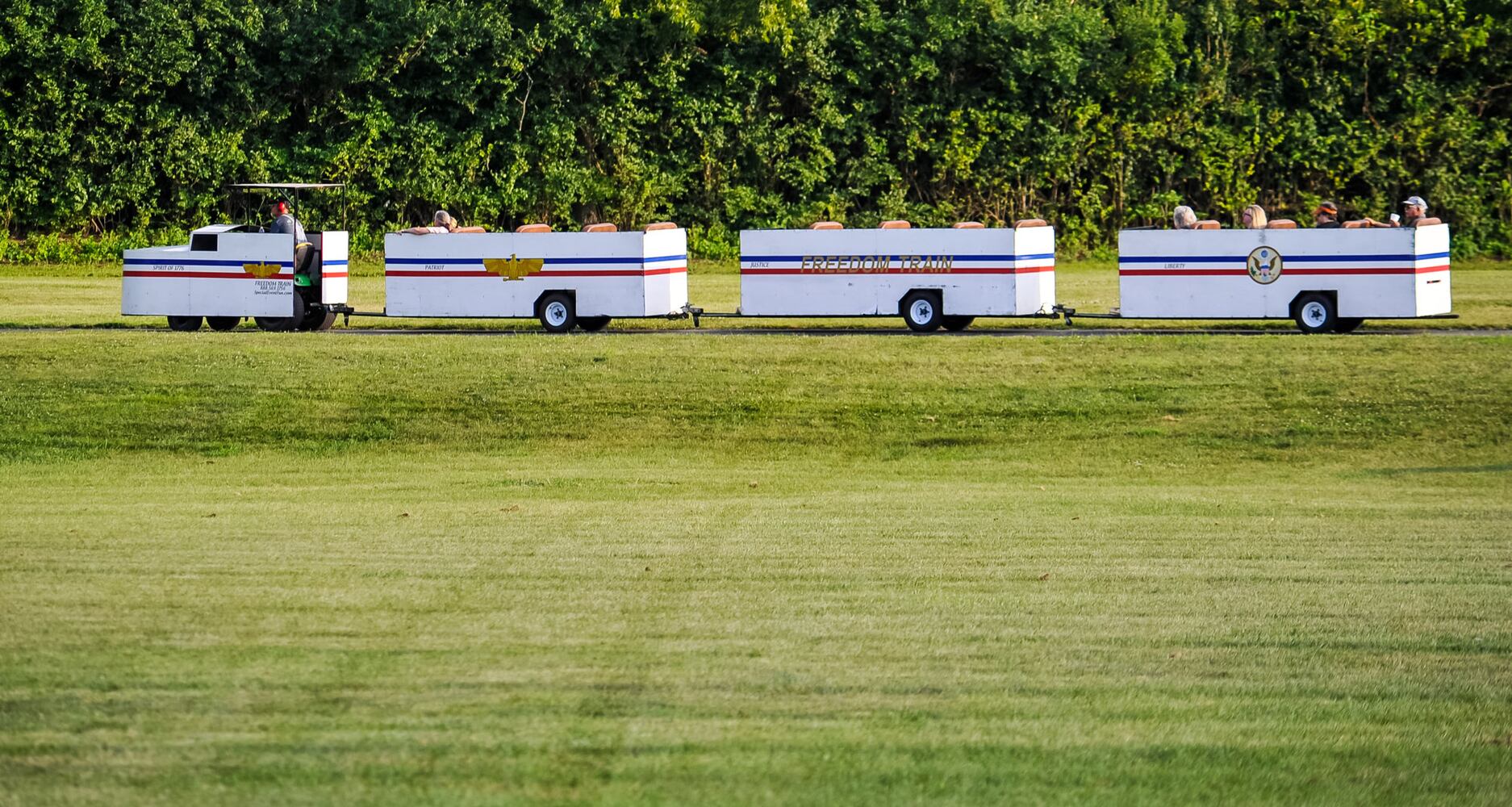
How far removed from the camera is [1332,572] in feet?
38.8

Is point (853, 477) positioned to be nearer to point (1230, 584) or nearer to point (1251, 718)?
point (1230, 584)

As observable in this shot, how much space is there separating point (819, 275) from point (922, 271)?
5.03 ft

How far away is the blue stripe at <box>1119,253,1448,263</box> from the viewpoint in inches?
1027

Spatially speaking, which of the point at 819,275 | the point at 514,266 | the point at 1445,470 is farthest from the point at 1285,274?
the point at 514,266

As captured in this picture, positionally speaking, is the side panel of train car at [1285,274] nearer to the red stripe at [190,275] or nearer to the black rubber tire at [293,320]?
the black rubber tire at [293,320]

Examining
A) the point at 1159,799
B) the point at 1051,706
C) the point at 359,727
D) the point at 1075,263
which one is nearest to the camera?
the point at 1159,799

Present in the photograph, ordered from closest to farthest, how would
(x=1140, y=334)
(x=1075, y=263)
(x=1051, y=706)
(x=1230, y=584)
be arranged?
(x=1051, y=706), (x=1230, y=584), (x=1140, y=334), (x=1075, y=263)

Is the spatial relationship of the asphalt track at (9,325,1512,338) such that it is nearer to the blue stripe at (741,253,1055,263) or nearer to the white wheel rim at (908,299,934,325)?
Result: the white wheel rim at (908,299,934,325)

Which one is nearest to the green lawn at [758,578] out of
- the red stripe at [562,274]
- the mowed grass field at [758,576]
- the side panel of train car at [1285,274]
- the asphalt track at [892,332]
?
the mowed grass field at [758,576]

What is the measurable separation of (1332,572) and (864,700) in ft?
15.9

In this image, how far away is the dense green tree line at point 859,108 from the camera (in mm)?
45250

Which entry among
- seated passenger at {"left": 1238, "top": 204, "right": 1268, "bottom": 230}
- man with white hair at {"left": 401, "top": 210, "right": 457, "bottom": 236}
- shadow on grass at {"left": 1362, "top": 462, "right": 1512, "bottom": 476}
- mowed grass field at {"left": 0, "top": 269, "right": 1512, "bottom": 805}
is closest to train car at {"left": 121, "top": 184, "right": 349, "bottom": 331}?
man with white hair at {"left": 401, "top": 210, "right": 457, "bottom": 236}

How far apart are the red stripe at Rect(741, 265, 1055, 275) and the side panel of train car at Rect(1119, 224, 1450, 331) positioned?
4.77 ft

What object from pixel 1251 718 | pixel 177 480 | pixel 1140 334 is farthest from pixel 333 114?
pixel 1251 718
